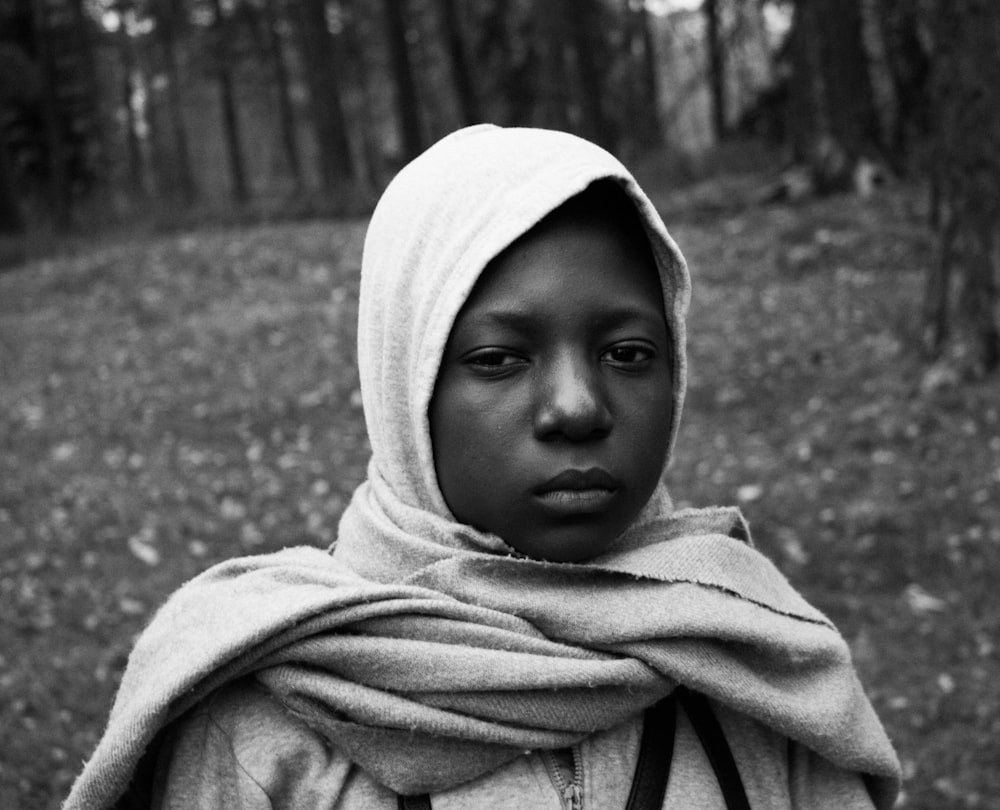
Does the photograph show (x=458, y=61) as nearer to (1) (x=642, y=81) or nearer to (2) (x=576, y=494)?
(1) (x=642, y=81)

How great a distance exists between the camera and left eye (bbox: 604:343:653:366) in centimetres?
182

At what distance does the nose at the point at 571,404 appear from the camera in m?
1.71

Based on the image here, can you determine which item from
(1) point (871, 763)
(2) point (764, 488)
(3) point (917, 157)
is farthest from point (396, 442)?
(3) point (917, 157)

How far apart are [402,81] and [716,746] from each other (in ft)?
63.4

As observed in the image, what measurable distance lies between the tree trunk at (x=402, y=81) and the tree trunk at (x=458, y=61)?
1.50m

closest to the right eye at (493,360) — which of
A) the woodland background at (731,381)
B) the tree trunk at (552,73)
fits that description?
the woodland background at (731,381)

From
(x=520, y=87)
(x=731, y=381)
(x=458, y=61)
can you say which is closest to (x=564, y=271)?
(x=731, y=381)

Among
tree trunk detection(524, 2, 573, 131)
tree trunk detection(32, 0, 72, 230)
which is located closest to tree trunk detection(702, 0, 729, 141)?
tree trunk detection(524, 2, 573, 131)

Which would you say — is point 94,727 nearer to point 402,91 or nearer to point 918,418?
point 918,418

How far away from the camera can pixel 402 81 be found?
20203mm

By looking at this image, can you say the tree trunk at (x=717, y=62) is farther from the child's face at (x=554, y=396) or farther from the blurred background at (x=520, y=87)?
the child's face at (x=554, y=396)

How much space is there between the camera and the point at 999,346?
22.4ft

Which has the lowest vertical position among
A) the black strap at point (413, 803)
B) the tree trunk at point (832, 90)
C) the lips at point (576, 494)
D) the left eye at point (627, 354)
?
the tree trunk at point (832, 90)

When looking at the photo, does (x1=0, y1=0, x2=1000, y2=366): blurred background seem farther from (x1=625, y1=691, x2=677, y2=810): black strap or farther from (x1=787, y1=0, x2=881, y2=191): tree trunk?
(x1=625, y1=691, x2=677, y2=810): black strap
